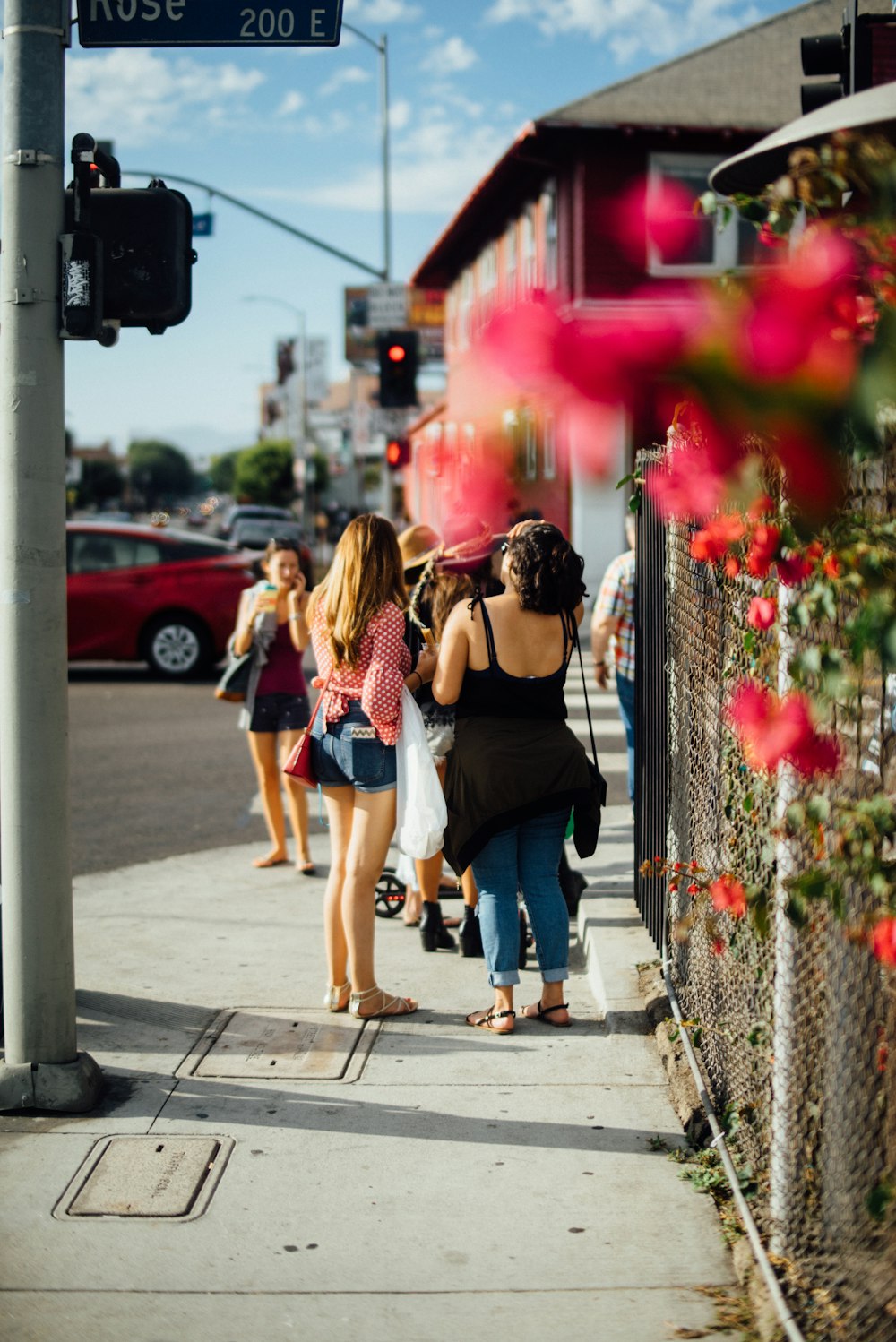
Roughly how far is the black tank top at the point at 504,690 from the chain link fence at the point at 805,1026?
2.61 feet

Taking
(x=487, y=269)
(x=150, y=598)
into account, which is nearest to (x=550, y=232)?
(x=487, y=269)

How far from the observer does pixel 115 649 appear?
16688 mm

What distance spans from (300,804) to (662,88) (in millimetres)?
19832

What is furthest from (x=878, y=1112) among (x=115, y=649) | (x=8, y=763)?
(x=115, y=649)

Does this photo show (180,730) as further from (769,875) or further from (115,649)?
(769,875)

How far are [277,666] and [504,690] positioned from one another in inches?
114

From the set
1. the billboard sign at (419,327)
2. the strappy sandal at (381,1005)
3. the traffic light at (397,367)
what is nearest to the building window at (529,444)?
the strappy sandal at (381,1005)

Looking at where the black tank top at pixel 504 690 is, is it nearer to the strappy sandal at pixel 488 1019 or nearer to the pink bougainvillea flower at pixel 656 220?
the strappy sandal at pixel 488 1019

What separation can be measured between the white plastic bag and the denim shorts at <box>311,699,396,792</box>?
0.23 feet

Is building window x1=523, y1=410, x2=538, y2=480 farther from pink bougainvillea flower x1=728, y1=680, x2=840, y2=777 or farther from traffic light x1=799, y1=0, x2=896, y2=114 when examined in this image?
traffic light x1=799, y1=0, x2=896, y2=114

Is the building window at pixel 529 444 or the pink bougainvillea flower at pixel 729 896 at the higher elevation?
the building window at pixel 529 444

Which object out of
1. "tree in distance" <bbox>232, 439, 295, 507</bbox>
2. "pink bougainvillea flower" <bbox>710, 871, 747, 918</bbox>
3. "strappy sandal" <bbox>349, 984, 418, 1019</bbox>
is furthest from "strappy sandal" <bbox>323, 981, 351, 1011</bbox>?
"tree in distance" <bbox>232, 439, 295, 507</bbox>

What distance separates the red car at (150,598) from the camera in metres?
16.6

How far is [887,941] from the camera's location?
2.29 meters
